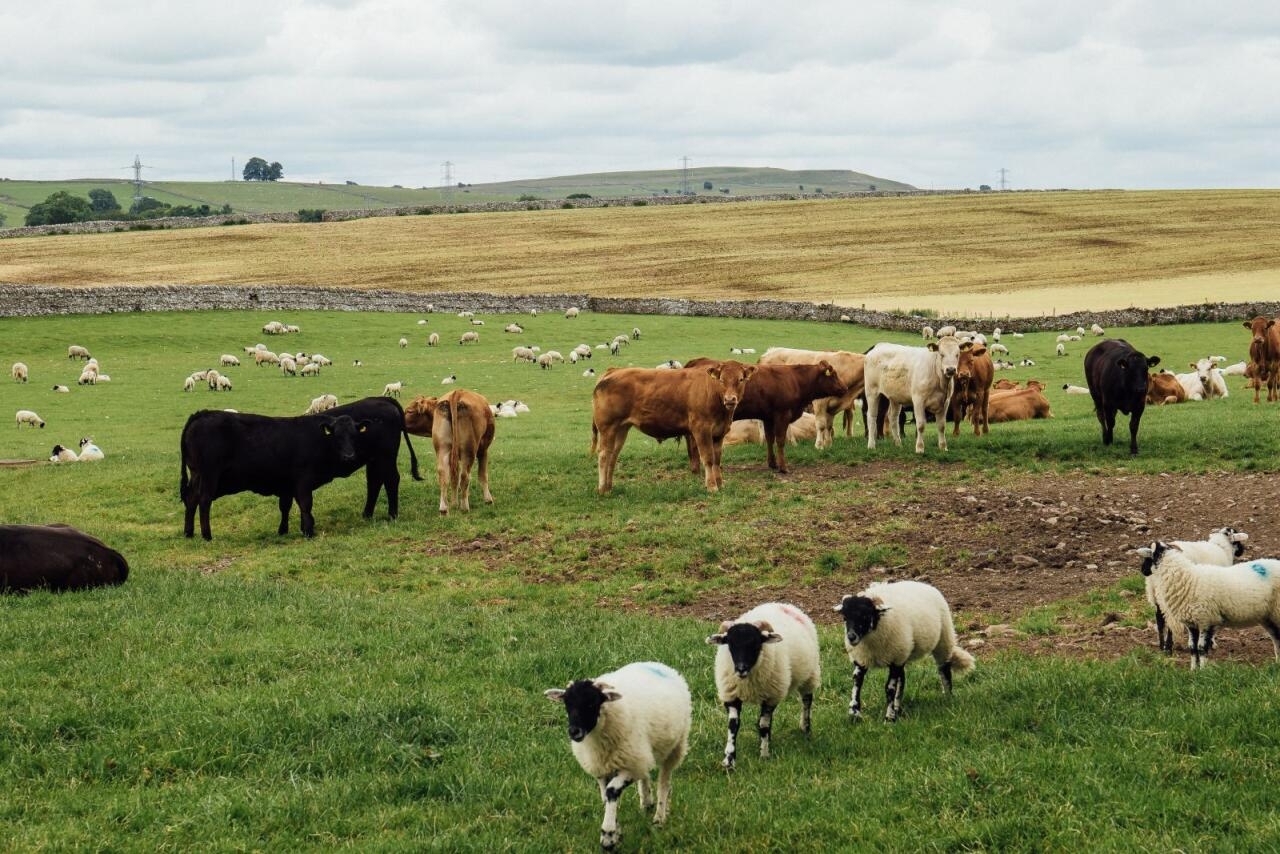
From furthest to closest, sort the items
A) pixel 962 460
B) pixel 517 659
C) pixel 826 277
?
pixel 826 277
pixel 962 460
pixel 517 659

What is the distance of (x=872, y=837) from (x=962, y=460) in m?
15.5

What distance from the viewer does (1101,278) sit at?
66188mm

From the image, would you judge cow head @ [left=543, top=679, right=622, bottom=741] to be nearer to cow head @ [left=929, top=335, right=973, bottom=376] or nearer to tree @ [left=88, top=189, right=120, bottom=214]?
cow head @ [left=929, top=335, right=973, bottom=376]

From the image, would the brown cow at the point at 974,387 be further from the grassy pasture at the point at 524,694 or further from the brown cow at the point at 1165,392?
the brown cow at the point at 1165,392

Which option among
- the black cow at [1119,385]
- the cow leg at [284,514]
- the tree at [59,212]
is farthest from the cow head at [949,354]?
the tree at [59,212]

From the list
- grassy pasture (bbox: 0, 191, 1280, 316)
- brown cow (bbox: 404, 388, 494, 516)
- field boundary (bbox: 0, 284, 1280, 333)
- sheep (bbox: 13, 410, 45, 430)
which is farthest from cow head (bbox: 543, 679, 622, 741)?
grassy pasture (bbox: 0, 191, 1280, 316)

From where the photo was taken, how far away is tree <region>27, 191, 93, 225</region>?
11994 cm

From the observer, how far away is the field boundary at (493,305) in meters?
49.8

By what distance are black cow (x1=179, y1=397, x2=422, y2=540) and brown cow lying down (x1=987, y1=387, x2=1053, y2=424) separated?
14.7 m

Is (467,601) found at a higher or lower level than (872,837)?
lower

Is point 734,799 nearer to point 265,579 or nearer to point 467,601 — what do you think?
point 467,601

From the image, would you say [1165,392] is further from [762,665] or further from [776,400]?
[762,665]

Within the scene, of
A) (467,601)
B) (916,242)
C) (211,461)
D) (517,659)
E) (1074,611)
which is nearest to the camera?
(517,659)

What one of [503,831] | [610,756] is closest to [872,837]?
[610,756]
